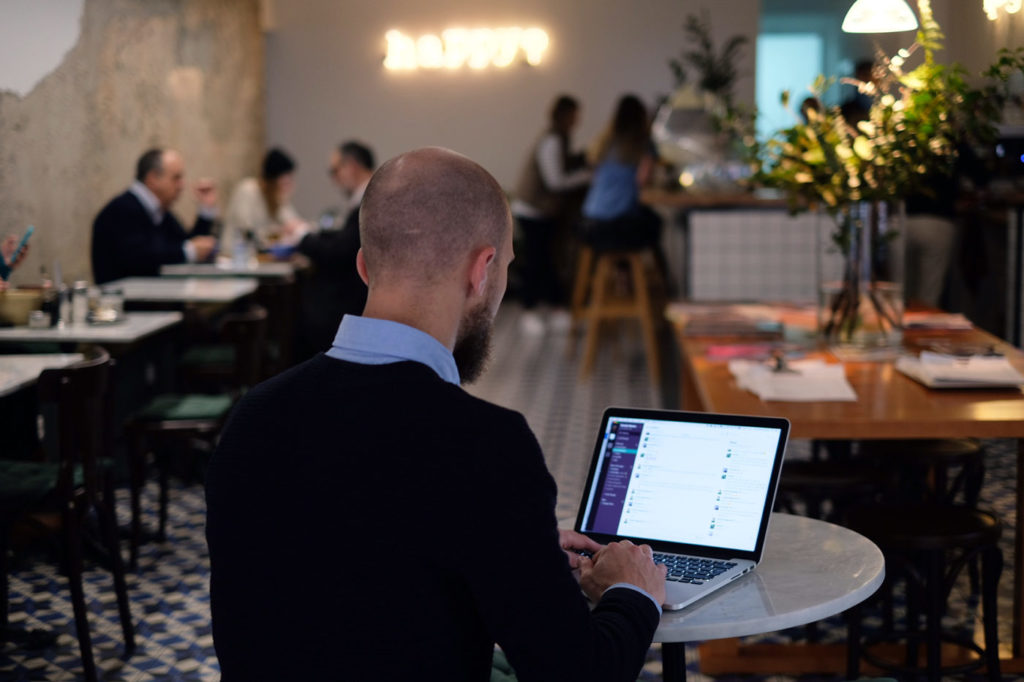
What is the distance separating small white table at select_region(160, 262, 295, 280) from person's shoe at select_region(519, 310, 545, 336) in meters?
3.21

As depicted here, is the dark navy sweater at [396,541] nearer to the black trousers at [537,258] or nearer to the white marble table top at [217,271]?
the white marble table top at [217,271]

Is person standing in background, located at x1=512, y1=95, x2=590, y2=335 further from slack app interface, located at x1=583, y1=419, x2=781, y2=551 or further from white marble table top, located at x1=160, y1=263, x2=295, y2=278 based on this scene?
slack app interface, located at x1=583, y1=419, x2=781, y2=551

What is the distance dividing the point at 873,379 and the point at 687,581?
1803 millimetres

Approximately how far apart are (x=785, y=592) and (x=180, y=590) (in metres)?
2.83

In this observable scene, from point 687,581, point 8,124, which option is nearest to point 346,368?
point 687,581

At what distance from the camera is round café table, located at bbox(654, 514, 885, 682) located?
1607mm

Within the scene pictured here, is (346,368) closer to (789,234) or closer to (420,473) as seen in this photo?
(420,473)

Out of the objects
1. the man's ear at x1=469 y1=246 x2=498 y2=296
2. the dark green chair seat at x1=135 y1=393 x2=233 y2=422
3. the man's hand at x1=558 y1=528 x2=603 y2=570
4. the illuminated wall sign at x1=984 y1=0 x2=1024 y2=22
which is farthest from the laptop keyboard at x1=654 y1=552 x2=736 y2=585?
the dark green chair seat at x1=135 y1=393 x2=233 y2=422

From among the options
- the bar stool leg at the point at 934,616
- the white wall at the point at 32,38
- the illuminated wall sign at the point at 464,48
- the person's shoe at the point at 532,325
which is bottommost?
the person's shoe at the point at 532,325

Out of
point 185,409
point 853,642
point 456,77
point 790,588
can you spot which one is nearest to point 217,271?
point 185,409

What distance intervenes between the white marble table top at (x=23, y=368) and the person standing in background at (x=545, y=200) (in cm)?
612

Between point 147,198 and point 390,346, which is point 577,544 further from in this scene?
point 147,198

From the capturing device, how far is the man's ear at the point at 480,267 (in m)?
1.50

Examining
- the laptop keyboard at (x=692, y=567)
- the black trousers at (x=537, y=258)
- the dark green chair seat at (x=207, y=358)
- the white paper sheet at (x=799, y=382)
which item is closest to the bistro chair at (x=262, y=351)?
the dark green chair seat at (x=207, y=358)
